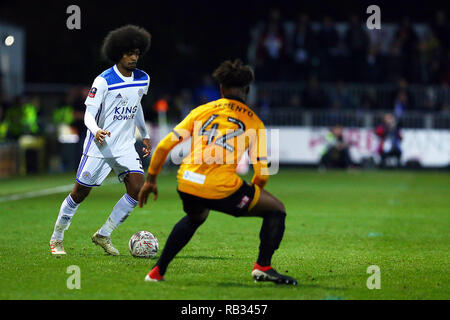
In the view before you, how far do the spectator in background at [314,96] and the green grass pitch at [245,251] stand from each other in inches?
422

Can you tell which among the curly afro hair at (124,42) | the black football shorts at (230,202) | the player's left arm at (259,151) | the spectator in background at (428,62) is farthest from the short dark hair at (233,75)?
the spectator in background at (428,62)

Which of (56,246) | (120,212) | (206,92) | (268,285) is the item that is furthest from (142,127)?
(206,92)

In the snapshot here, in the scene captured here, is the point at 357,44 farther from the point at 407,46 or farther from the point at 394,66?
the point at 407,46

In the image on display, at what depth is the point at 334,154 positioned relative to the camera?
92.8 feet

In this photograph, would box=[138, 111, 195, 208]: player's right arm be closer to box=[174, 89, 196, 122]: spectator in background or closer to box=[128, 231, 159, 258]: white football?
box=[128, 231, 159, 258]: white football

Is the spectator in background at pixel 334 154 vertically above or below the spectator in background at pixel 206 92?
below

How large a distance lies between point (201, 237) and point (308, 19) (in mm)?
21411

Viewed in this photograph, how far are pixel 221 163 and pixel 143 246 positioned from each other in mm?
2391

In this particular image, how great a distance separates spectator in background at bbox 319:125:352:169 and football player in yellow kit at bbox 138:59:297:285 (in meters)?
20.7

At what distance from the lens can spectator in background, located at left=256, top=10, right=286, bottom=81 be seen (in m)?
30.6

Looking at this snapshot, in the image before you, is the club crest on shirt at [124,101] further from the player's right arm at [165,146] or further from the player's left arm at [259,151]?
the player's left arm at [259,151]

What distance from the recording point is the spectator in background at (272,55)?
3062cm
